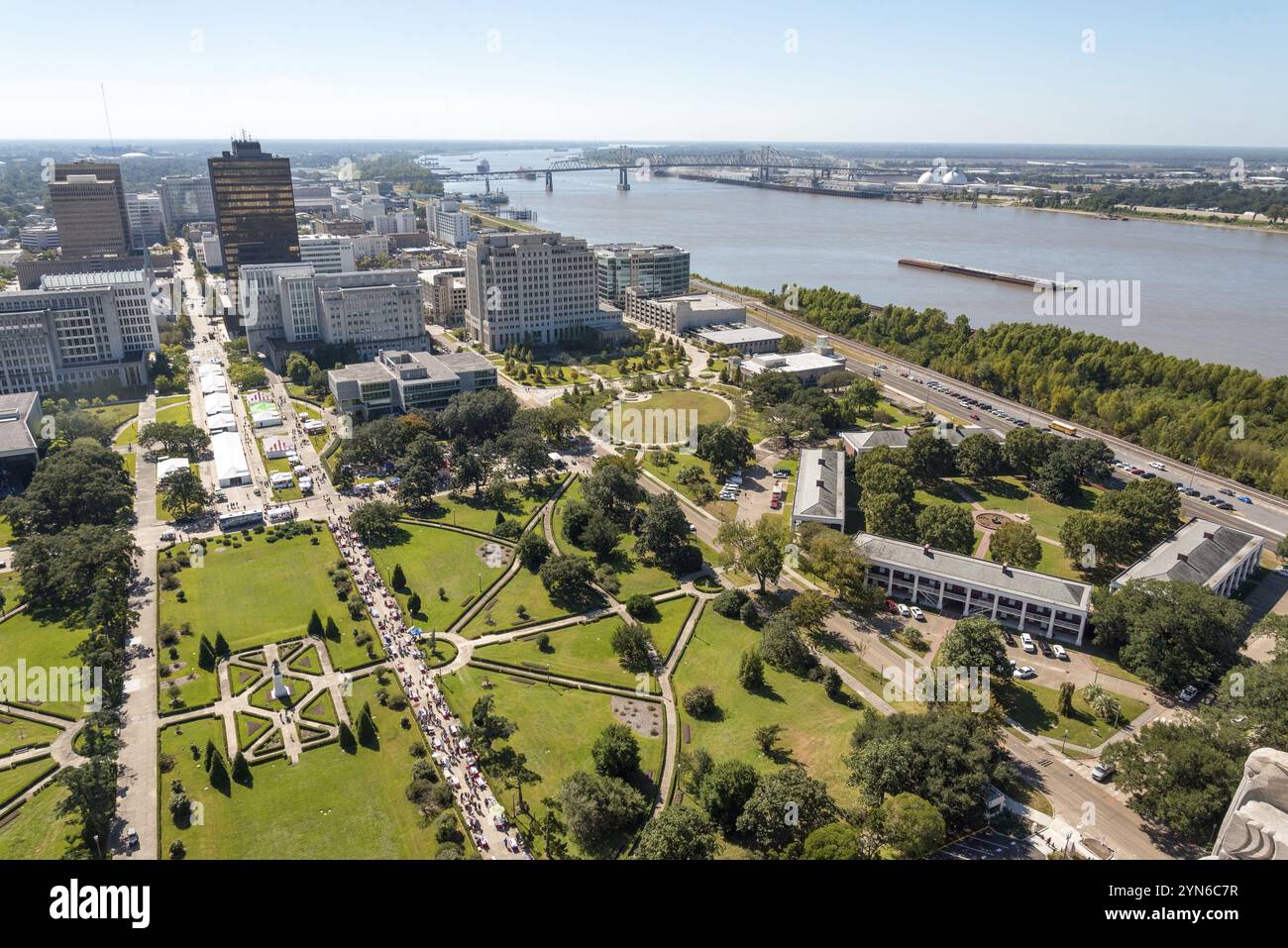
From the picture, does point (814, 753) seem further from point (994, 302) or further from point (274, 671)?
point (994, 302)

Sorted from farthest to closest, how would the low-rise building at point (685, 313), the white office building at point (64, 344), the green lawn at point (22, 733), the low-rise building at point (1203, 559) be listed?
the low-rise building at point (685, 313) < the white office building at point (64, 344) < the low-rise building at point (1203, 559) < the green lawn at point (22, 733)

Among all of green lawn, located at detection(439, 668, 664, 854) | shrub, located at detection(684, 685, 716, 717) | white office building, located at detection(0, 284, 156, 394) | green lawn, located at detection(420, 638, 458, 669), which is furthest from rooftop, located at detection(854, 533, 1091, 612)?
white office building, located at detection(0, 284, 156, 394)

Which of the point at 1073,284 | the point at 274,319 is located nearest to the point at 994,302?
the point at 1073,284

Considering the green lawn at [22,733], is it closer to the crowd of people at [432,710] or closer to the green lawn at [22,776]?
the green lawn at [22,776]

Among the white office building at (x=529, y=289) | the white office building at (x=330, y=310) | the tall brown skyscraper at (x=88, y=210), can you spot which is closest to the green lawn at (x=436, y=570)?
the white office building at (x=330, y=310)

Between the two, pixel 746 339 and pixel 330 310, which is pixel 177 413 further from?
pixel 746 339

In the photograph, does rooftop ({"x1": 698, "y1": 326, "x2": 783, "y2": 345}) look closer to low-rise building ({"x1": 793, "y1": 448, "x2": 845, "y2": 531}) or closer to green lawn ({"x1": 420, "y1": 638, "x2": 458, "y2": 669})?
low-rise building ({"x1": 793, "y1": 448, "x2": 845, "y2": 531})
